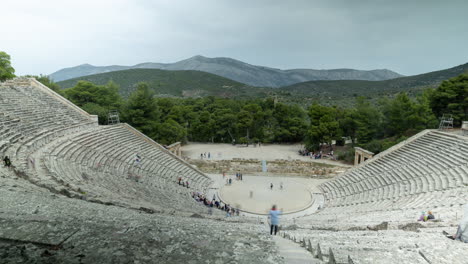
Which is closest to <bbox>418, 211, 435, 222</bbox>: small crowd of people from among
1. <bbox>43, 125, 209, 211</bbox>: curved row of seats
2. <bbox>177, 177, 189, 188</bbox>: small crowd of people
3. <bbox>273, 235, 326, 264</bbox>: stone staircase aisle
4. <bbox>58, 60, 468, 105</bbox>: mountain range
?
<bbox>273, 235, 326, 264</bbox>: stone staircase aisle

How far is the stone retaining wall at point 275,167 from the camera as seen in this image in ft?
71.3

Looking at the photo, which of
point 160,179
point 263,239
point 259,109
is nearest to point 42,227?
point 263,239

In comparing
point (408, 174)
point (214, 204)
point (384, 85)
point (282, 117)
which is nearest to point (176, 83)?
point (282, 117)

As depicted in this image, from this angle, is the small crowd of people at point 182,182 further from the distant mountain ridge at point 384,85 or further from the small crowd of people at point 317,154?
the distant mountain ridge at point 384,85

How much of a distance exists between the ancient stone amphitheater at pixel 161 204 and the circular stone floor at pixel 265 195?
132 centimetres

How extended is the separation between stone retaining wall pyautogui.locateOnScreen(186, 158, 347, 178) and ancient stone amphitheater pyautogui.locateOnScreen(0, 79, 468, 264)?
2.55 m

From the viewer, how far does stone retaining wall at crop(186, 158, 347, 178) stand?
21.7 metres

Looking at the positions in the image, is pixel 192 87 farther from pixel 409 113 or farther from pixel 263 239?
pixel 263 239

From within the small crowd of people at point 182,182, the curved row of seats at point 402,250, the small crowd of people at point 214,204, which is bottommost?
the small crowd of people at point 214,204

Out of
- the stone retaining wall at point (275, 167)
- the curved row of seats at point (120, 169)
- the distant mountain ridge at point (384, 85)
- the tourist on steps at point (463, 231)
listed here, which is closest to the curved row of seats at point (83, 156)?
the curved row of seats at point (120, 169)

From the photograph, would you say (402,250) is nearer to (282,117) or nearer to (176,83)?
(282,117)

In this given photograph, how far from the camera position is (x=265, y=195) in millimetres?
16922

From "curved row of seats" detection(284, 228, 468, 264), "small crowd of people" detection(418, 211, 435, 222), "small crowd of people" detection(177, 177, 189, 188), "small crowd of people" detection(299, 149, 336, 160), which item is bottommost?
"small crowd of people" detection(177, 177, 189, 188)

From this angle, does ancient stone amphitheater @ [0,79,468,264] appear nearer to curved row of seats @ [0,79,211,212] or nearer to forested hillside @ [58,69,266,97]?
curved row of seats @ [0,79,211,212]
